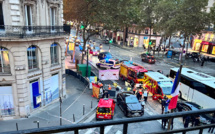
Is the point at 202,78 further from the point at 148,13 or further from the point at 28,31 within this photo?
the point at 148,13

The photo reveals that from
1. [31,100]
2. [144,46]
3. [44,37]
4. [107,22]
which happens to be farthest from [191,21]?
[31,100]

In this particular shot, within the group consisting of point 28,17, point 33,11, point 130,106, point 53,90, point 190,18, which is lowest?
point 130,106

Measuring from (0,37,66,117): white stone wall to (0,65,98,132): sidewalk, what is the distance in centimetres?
80

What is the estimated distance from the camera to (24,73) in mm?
14570

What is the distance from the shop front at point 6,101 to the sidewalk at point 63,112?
78 centimetres

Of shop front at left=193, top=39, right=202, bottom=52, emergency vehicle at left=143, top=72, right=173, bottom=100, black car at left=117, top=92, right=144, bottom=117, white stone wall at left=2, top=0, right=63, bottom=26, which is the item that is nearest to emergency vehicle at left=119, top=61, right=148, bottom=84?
emergency vehicle at left=143, top=72, right=173, bottom=100

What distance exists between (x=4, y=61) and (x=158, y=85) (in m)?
14.4

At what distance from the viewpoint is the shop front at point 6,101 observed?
14502mm

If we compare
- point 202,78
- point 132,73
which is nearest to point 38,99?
point 132,73

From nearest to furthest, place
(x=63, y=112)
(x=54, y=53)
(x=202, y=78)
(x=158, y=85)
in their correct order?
(x=63, y=112), (x=54, y=53), (x=202, y=78), (x=158, y=85)

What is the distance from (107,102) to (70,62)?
70.8 feet

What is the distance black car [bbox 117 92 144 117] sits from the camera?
15.5 m

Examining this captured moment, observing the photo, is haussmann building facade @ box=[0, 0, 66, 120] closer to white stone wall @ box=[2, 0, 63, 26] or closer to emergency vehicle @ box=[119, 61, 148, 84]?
white stone wall @ box=[2, 0, 63, 26]

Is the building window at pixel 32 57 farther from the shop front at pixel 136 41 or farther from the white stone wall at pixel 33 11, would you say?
the shop front at pixel 136 41
